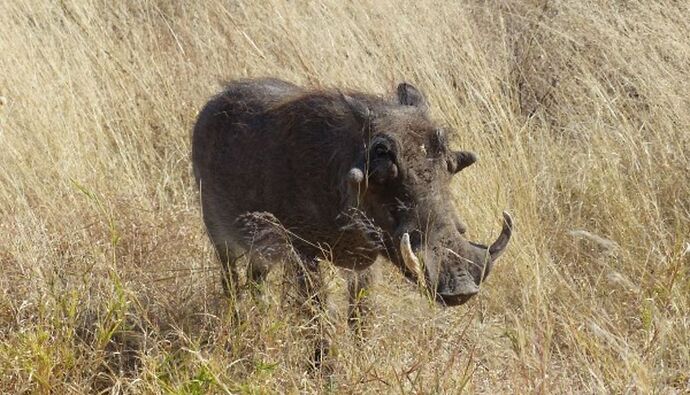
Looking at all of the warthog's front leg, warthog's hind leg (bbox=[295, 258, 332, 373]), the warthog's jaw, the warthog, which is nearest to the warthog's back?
the warthog

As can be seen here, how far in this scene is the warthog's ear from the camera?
3.65 meters

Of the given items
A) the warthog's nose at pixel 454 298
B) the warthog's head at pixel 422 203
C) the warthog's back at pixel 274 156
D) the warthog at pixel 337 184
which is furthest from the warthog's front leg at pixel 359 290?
the warthog's nose at pixel 454 298

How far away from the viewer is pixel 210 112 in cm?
443

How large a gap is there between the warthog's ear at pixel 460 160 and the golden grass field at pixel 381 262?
0.42 m

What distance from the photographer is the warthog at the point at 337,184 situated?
3477 mm

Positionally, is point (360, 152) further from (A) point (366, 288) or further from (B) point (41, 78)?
(B) point (41, 78)

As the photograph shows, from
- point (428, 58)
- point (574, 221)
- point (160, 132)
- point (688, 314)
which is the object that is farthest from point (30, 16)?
point (688, 314)

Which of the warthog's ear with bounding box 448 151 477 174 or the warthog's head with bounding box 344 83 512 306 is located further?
the warthog's ear with bounding box 448 151 477 174

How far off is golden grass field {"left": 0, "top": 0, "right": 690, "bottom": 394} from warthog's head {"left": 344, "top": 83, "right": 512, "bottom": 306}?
0.51 ft

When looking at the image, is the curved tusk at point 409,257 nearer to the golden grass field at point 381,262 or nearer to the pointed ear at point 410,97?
A: the golden grass field at point 381,262

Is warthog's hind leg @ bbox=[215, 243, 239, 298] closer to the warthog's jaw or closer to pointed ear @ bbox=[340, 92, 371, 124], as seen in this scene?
pointed ear @ bbox=[340, 92, 371, 124]

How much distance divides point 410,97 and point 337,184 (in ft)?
1.36

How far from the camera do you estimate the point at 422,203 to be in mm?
3498

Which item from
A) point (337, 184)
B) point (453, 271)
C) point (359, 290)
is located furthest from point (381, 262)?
point (453, 271)
